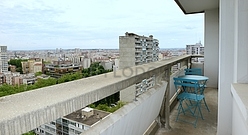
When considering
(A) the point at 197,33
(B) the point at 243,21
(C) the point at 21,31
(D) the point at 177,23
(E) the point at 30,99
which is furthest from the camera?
(D) the point at 177,23

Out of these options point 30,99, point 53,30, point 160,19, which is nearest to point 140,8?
point 160,19

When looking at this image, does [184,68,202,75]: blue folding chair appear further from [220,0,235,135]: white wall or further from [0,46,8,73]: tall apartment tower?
[0,46,8,73]: tall apartment tower

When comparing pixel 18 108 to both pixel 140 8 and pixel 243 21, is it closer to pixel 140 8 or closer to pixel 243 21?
pixel 243 21

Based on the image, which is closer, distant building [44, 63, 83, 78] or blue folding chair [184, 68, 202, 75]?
distant building [44, 63, 83, 78]

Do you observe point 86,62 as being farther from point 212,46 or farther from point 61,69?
point 212,46

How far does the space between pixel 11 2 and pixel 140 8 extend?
3.69 m

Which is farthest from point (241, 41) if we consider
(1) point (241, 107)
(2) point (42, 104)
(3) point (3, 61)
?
(3) point (3, 61)

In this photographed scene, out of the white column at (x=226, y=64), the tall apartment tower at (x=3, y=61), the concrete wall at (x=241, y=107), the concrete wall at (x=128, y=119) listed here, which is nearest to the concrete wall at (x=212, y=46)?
the white column at (x=226, y=64)

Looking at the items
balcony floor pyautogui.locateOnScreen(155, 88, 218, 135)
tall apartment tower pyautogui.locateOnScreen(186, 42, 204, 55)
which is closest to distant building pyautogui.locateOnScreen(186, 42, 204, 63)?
tall apartment tower pyautogui.locateOnScreen(186, 42, 204, 55)

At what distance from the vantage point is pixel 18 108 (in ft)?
2.05

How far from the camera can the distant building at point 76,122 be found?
0.86 metres

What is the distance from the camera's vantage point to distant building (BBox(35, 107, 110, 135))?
33.8 inches

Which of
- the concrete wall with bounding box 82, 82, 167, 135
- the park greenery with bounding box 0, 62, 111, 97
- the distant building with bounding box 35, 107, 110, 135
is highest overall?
the park greenery with bounding box 0, 62, 111, 97

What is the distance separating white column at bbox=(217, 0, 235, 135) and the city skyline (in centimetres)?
133
